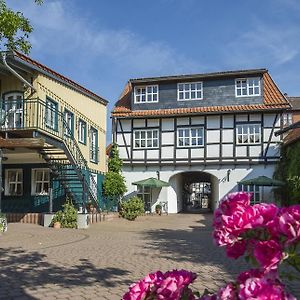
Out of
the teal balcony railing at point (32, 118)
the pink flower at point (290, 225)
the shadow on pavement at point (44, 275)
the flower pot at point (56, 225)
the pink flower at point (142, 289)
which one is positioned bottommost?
the shadow on pavement at point (44, 275)

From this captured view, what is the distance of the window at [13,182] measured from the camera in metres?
20.2

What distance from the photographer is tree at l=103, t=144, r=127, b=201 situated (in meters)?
24.5

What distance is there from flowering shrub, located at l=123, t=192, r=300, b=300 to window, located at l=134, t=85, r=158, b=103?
25.1 m

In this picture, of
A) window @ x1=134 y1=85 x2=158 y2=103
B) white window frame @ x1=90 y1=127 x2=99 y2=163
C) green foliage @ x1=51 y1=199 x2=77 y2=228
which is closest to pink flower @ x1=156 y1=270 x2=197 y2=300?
green foliage @ x1=51 y1=199 x2=77 y2=228

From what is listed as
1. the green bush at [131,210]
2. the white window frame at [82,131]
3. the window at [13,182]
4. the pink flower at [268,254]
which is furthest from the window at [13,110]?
the pink flower at [268,254]

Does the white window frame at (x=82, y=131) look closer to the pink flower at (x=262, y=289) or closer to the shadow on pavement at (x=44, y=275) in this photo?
Answer: the shadow on pavement at (x=44, y=275)

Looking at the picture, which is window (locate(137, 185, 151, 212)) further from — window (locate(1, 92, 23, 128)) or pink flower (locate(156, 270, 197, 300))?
pink flower (locate(156, 270, 197, 300))

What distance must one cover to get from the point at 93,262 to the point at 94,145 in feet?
53.4

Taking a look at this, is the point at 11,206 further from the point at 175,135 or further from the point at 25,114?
the point at 175,135

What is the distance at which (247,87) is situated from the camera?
84.8 ft

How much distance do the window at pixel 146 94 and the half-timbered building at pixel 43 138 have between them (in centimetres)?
348

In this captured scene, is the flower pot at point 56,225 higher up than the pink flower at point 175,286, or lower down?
lower down

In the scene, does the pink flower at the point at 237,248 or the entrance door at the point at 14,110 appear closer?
the pink flower at the point at 237,248

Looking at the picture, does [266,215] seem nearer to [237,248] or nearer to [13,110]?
[237,248]
